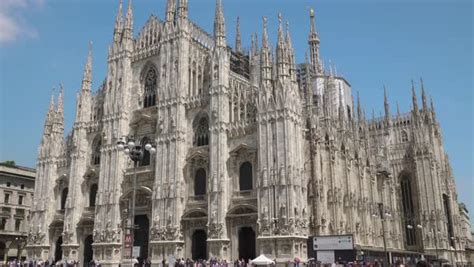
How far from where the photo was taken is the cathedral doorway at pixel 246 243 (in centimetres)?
3978

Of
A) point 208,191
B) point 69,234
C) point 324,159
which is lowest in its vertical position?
point 69,234

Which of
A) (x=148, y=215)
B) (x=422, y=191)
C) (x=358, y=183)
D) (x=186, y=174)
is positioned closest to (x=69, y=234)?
(x=148, y=215)

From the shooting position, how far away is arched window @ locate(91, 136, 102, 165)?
172 ft

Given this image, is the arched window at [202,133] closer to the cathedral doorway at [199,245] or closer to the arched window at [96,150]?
the cathedral doorway at [199,245]

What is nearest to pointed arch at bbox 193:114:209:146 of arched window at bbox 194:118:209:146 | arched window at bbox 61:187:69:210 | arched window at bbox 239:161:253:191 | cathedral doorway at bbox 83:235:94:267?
arched window at bbox 194:118:209:146

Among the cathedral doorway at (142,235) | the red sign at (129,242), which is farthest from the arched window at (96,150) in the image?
the red sign at (129,242)

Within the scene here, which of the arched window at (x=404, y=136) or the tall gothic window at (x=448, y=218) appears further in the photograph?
the arched window at (x=404, y=136)

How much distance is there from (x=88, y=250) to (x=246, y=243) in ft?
63.5

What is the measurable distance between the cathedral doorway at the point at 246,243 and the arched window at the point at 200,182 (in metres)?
5.75

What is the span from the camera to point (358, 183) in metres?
54.5

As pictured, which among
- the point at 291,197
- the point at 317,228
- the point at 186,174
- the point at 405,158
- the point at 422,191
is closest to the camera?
the point at 291,197

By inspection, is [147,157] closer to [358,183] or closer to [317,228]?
[317,228]

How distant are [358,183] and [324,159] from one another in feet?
36.2

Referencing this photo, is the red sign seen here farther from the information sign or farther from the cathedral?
the information sign
